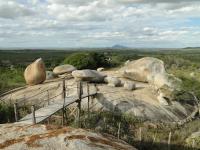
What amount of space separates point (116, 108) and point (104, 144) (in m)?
20.4

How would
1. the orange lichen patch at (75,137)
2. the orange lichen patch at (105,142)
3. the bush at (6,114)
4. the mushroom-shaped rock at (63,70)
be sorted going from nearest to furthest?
the orange lichen patch at (75,137) → the orange lichen patch at (105,142) → the bush at (6,114) → the mushroom-shaped rock at (63,70)

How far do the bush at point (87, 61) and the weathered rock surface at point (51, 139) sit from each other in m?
29.2

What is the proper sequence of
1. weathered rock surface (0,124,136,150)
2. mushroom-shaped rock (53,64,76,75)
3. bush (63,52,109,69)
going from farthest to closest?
bush (63,52,109,69) → mushroom-shaped rock (53,64,76,75) → weathered rock surface (0,124,136,150)

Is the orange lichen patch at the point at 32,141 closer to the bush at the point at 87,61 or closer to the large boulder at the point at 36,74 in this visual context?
the large boulder at the point at 36,74

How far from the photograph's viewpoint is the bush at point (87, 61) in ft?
115

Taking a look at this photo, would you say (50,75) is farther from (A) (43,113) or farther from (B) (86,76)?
(A) (43,113)

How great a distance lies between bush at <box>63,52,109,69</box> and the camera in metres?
34.9

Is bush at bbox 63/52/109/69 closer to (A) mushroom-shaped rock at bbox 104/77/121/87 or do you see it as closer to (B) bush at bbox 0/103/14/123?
(A) mushroom-shaped rock at bbox 104/77/121/87

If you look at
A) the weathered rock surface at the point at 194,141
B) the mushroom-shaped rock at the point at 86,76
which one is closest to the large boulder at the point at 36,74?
the mushroom-shaped rock at the point at 86,76

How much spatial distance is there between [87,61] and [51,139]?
30.4 meters

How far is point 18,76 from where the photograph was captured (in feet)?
112

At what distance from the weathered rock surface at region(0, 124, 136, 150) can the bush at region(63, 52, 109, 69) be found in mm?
29188

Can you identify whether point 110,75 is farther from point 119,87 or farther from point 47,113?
point 47,113

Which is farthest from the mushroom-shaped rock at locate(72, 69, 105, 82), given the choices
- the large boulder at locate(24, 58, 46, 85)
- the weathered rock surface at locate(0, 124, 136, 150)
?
the weathered rock surface at locate(0, 124, 136, 150)
